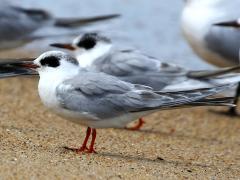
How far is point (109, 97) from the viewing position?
482 cm

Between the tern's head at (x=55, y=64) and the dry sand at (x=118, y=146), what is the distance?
445 millimetres

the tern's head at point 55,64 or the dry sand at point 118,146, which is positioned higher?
the tern's head at point 55,64

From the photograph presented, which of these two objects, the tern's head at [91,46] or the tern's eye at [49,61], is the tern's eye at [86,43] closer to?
the tern's head at [91,46]

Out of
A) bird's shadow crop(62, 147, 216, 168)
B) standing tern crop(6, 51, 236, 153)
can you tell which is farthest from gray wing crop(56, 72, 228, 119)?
bird's shadow crop(62, 147, 216, 168)

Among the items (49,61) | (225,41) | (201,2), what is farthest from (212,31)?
(49,61)

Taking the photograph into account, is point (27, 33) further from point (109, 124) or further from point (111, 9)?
point (109, 124)

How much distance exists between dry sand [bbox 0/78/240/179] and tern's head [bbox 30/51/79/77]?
45 cm

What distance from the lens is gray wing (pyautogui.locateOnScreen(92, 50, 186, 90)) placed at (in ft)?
20.4

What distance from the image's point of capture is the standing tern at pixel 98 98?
15.5ft

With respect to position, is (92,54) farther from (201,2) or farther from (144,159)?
(201,2)

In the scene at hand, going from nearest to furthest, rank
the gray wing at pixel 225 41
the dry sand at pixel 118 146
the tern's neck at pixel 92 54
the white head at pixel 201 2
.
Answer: the dry sand at pixel 118 146 → the tern's neck at pixel 92 54 → the gray wing at pixel 225 41 → the white head at pixel 201 2

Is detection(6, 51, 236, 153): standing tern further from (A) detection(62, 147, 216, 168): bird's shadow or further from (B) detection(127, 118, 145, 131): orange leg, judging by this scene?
(B) detection(127, 118, 145, 131): orange leg

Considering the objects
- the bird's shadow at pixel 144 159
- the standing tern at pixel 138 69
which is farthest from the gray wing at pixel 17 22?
the bird's shadow at pixel 144 159

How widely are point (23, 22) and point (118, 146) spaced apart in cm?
356
